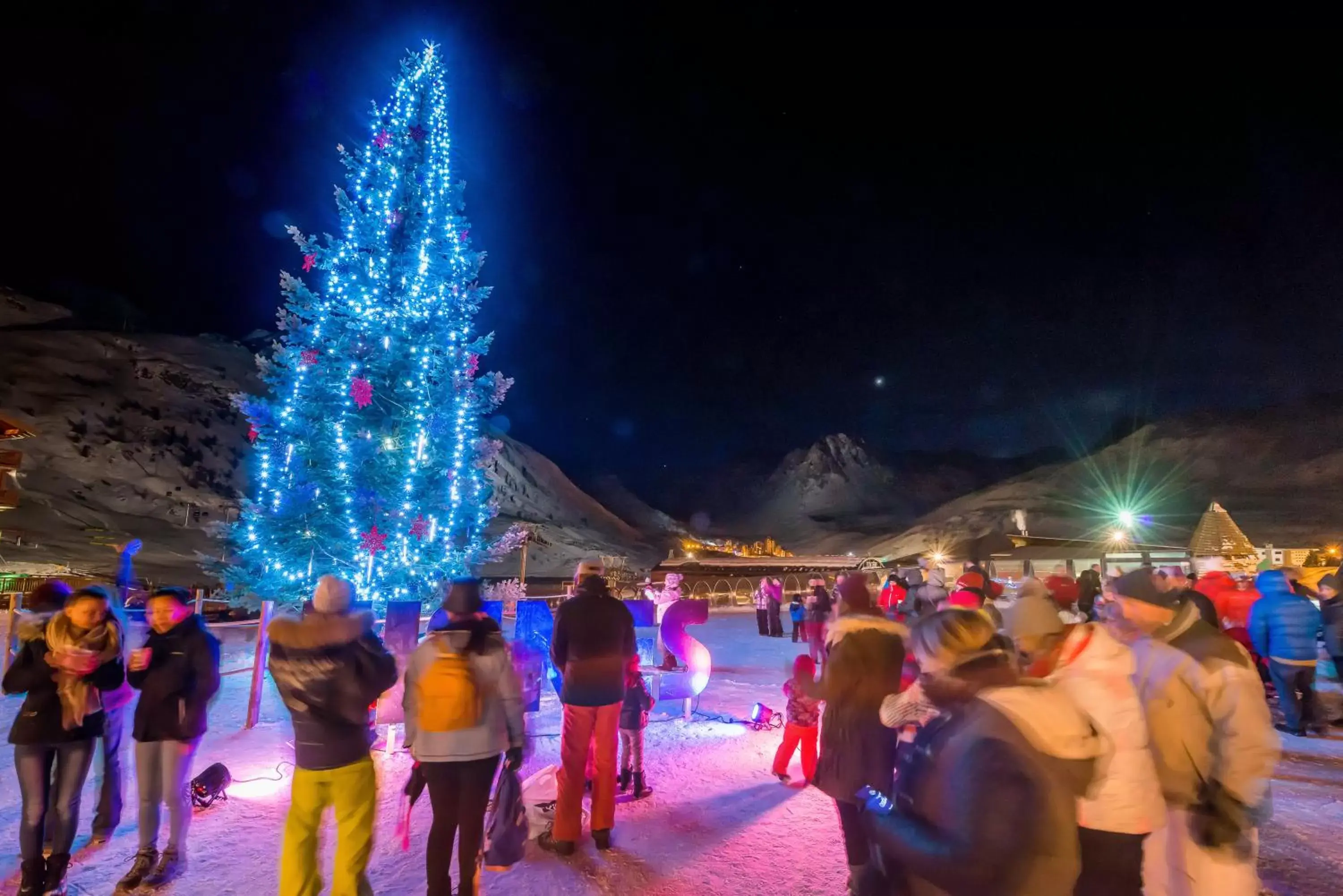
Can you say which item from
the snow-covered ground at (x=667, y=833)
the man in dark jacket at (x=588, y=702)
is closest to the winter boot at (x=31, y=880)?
the snow-covered ground at (x=667, y=833)

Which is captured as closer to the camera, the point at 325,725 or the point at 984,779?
the point at 984,779

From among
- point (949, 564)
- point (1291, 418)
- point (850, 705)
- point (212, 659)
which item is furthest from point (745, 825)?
point (1291, 418)

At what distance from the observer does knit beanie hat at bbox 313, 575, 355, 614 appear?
3484mm

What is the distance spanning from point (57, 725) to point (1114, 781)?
17.5 ft

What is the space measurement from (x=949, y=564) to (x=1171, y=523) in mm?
47395

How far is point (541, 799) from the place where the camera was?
18.1ft

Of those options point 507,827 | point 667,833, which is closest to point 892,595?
point 667,833

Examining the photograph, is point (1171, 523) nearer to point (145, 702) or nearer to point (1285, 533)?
point (1285, 533)

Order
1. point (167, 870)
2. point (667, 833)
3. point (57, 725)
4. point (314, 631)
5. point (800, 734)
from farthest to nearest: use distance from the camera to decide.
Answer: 1. point (800, 734)
2. point (667, 833)
3. point (167, 870)
4. point (57, 725)
5. point (314, 631)

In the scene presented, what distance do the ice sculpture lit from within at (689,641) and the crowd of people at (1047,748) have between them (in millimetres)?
3599

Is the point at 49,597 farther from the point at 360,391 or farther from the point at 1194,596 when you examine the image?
the point at 1194,596

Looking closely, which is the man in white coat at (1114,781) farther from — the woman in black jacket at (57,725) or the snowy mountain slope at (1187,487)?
the snowy mountain slope at (1187,487)

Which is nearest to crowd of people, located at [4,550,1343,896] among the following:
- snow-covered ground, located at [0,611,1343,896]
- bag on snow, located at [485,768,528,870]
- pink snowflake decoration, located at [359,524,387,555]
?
snow-covered ground, located at [0,611,1343,896]

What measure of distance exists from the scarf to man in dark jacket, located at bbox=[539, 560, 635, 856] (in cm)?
268
